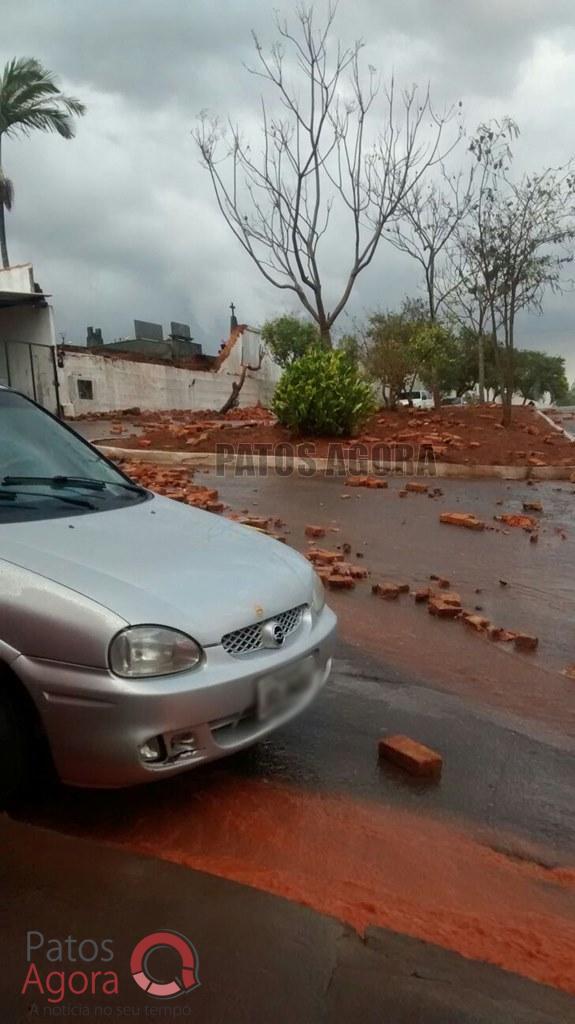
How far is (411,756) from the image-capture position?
123 inches

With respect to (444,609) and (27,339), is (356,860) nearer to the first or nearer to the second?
(444,609)

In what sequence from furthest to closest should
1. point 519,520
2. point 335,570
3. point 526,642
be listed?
point 519,520 < point 335,570 < point 526,642

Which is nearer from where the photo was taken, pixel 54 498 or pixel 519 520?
pixel 54 498

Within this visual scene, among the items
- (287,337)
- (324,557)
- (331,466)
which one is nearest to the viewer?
(324,557)

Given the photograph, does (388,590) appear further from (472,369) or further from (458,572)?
(472,369)

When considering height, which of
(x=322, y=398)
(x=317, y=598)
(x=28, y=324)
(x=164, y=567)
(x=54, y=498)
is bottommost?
(x=317, y=598)

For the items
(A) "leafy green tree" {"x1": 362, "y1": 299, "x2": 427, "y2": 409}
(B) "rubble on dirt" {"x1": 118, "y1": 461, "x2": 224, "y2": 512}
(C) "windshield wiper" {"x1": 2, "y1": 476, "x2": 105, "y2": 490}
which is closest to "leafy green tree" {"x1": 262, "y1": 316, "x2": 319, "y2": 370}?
(A) "leafy green tree" {"x1": 362, "y1": 299, "x2": 427, "y2": 409}

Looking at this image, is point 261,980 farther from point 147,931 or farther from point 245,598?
point 245,598

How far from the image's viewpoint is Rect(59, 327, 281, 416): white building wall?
20.2 metres

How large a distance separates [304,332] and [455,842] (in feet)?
122

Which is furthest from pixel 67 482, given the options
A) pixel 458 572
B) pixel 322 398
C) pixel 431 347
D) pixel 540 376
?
pixel 540 376

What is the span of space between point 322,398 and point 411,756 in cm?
1046

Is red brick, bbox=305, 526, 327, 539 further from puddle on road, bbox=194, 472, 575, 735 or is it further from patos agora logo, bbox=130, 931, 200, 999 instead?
patos agora logo, bbox=130, 931, 200, 999

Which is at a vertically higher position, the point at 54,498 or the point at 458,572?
the point at 54,498
